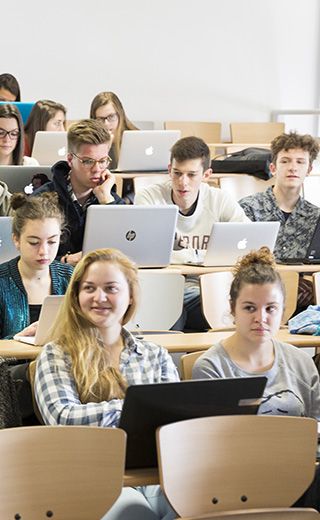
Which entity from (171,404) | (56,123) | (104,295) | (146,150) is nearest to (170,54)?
(56,123)

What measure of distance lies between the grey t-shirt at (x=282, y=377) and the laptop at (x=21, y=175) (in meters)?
2.44

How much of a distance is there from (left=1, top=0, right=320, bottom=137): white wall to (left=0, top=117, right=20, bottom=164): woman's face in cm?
360

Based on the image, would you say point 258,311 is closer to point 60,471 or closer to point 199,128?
point 60,471

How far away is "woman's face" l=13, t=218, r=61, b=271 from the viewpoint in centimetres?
432

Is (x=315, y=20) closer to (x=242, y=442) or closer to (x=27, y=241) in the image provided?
(x=27, y=241)

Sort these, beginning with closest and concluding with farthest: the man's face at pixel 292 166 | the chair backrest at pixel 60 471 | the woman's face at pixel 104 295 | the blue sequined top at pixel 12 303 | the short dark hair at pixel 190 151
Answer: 1. the chair backrest at pixel 60 471
2. the woman's face at pixel 104 295
3. the blue sequined top at pixel 12 303
4. the short dark hair at pixel 190 151
5. the man's face at pixel 292 166

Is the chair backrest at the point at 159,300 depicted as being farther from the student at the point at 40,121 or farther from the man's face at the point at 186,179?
the student at the point at 40,121

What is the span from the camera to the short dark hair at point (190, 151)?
226 inches

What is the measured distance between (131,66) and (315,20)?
1.86 m

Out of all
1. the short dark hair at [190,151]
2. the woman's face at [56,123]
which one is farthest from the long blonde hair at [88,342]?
the woman's face at [56,123]

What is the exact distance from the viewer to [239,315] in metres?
3.56

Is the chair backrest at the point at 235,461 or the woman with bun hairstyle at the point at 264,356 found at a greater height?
the woman with bun hairstyle at the point at 264,356

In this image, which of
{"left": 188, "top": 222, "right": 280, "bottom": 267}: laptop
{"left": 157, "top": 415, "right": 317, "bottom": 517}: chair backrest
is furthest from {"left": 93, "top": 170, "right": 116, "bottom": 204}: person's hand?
{"left": 157, "top": 415, "right": 317, "bottom": 517}: chair backrest

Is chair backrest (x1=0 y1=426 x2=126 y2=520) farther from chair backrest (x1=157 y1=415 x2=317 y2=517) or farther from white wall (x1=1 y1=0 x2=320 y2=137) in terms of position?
white wall (x1=1 y1=0 x2=320 y2=137)
